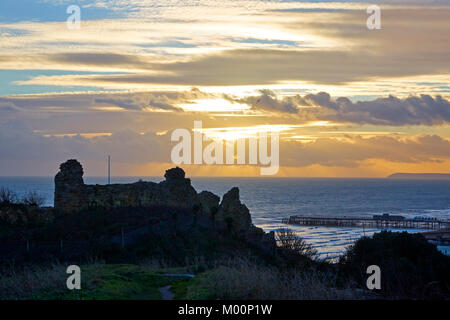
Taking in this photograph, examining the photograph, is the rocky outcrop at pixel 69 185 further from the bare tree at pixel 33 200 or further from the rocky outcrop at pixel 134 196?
the bare tree at pixel 33 200

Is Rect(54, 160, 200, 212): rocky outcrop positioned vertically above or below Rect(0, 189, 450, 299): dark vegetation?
above

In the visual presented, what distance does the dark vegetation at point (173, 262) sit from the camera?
12.6 metres

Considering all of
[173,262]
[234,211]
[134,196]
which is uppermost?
[134,196]

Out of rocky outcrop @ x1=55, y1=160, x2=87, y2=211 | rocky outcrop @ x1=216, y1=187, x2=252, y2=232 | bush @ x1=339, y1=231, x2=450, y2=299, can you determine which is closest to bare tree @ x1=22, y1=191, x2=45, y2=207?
rocky outcrop @ x1=55, y1=160, x2=87, y2=211

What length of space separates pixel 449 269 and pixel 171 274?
58.3 feet

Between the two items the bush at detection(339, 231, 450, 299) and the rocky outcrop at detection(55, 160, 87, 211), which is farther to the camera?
the rocky outcrop at detection(55, 160, 87, 211)

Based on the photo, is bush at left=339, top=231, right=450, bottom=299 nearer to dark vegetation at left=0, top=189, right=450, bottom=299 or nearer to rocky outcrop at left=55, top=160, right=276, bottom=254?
dark vegetation at left=0, top=189, right=450, bottom=299

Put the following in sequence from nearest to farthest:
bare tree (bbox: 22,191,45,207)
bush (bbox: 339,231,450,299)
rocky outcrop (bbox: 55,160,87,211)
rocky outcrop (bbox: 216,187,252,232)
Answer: bush (bbox: 339,231,450,299), rocky outcrop (bbox: 55,160,87,211), bare tree (bbox: 22,191,45,207), rocky outcrop (bbox: 216,187,252,232)

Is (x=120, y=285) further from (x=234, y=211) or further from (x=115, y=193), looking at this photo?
(x=234, y=211)

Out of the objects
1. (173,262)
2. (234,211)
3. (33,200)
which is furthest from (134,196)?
(173,262)

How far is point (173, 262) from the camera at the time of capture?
78.5 ft

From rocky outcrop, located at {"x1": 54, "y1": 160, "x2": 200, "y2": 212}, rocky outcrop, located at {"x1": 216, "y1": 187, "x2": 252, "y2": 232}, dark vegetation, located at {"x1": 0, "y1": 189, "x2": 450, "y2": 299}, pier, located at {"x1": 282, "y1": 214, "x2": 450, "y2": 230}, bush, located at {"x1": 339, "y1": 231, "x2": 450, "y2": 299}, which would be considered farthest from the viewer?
pier, located at {"x1": 282, "y1": 214, "x2": 450, "y2": 230}

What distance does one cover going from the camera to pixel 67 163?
121 ft

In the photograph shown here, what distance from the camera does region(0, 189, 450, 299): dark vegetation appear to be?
12594 mm
